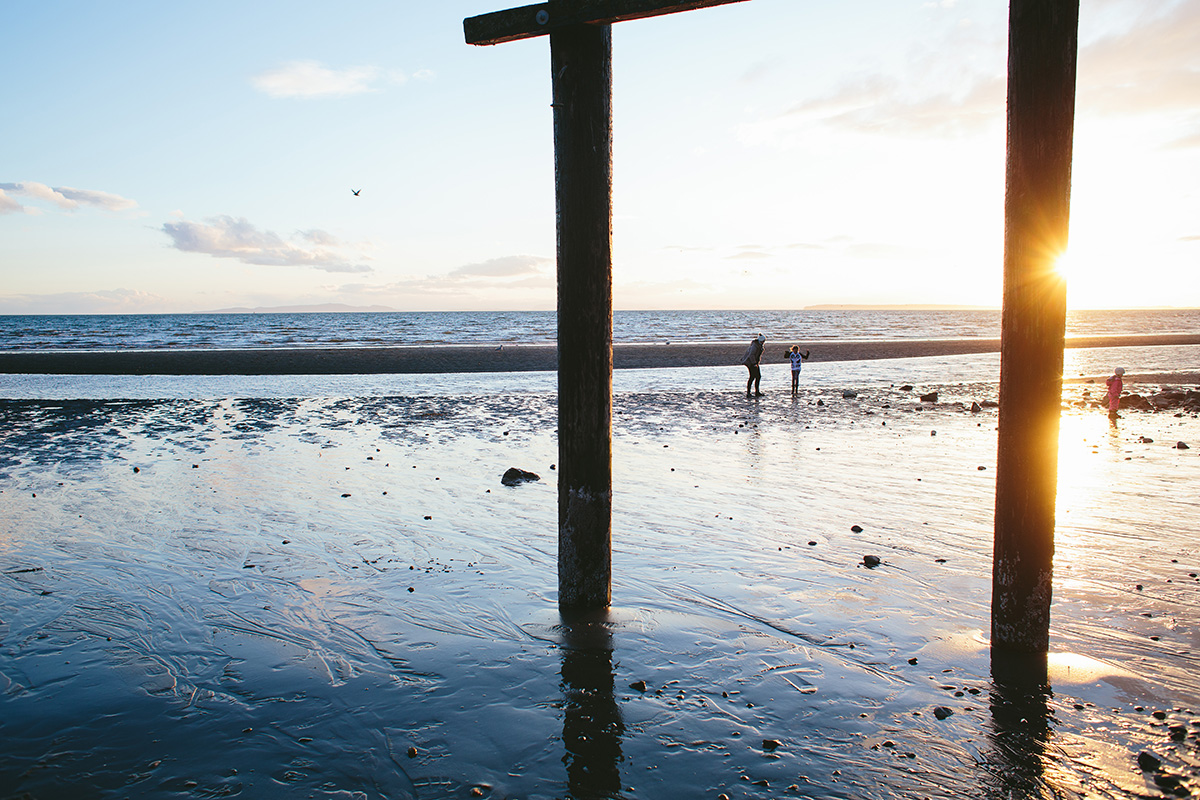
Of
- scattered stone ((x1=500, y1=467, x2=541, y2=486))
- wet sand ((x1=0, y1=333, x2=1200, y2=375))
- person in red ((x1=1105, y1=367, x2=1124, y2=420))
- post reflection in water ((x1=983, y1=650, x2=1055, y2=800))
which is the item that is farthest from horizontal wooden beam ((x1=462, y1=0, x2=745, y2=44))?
wet sand ((x1=0, y1=333, x2=1200, y2=375))

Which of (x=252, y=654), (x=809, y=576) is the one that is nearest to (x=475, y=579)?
(x=252, y=654)

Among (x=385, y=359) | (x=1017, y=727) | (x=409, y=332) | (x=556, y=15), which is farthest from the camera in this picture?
(x=409, y=332)

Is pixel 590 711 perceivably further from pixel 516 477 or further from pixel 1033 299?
pixel 516 477

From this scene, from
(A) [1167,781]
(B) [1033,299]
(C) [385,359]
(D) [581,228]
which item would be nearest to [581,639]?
(D) [581,228]

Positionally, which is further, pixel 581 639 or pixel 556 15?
pixel 581 639

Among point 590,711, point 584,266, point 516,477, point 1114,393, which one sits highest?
point 584,266

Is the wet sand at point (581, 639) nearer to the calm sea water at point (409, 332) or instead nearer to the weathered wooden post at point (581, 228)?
the weathered wooden post at point (581, 228)

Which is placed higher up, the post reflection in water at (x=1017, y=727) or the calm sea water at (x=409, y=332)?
the calm sea water at (x=409, y=332)

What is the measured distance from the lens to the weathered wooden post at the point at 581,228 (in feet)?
13.7

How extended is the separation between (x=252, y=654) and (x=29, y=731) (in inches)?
42.3

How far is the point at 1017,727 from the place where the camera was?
3.35 metres

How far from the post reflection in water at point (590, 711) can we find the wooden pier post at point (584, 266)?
617 mm

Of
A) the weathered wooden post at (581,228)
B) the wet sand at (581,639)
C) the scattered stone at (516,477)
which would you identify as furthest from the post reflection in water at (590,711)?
the scattered stone at (516,477)

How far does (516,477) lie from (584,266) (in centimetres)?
486
